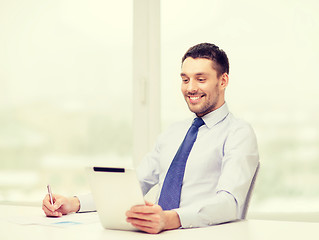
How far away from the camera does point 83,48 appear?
136 inches

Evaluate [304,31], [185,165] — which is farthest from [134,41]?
[185,165]

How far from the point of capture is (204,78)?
2078 millimetres

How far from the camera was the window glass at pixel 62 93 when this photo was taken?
11.2 feet

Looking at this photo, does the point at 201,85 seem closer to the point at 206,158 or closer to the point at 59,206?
the point at 206,158

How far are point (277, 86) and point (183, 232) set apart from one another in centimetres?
171

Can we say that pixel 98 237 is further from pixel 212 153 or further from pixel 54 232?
pixel 212 153

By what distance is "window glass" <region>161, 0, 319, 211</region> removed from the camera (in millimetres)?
2994

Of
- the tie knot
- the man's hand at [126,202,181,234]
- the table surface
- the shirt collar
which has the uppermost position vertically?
the shirt collar

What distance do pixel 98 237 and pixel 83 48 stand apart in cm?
219

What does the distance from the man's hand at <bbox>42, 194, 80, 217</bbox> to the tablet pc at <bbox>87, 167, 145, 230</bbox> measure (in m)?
0.41

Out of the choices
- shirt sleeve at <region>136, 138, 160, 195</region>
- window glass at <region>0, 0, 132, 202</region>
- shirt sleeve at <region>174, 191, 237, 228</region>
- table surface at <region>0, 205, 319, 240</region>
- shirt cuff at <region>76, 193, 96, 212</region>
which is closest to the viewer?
table surface at <region>0, 205, 319, 240</region>

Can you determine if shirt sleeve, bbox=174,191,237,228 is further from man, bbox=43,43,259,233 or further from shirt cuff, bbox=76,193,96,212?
shirt cuff, bbox=76,193,96,212

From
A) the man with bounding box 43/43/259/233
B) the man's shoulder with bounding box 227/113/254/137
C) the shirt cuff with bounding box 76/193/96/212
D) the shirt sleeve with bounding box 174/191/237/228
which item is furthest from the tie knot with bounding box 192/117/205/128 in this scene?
the shirt cuff with bounding box 76/193/96/212

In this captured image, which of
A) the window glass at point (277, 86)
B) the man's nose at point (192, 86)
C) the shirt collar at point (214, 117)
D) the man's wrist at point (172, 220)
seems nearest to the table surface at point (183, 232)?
the man's wrist at point (172, 220)
